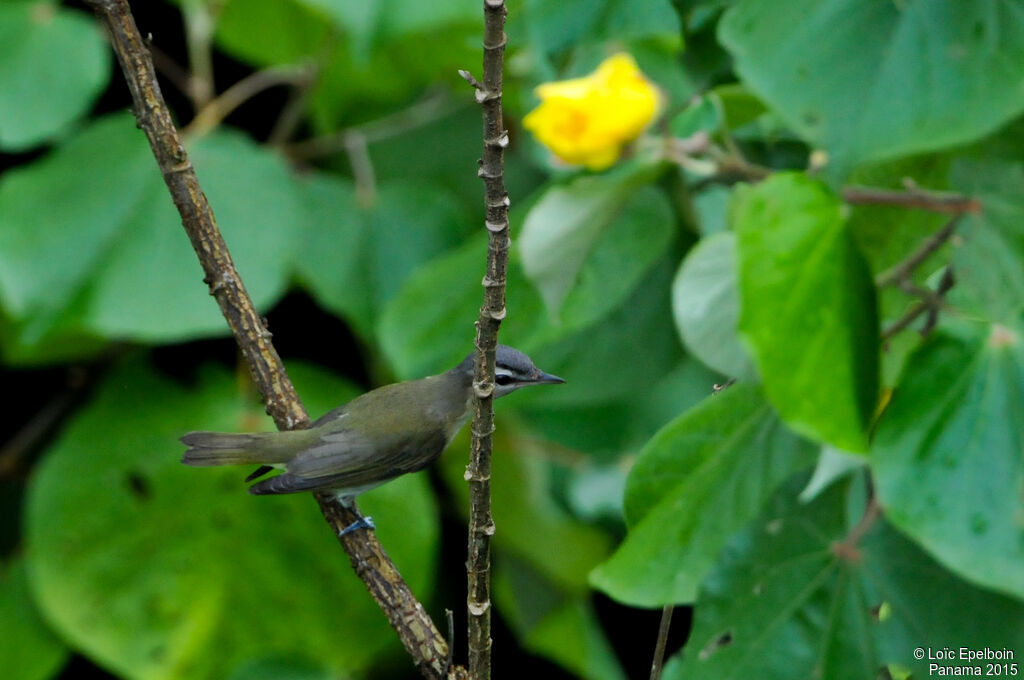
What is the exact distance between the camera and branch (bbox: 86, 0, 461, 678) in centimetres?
110

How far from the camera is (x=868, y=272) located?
1.01m

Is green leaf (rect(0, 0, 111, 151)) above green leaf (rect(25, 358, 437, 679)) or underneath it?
above

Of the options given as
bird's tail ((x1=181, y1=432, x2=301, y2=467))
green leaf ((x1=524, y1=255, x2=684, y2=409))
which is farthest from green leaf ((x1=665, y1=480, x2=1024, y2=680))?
green leaf ((x1=524, y1=255, x2=684, y2=409))

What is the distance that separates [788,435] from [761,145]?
61 cm

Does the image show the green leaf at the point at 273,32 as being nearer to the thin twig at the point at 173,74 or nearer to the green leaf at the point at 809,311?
the thin twig at the point at 173,74

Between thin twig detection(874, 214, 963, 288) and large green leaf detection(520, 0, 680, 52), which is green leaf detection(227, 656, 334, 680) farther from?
thin twig detection(874, 214, 963, 288)

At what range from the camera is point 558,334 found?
1470 mm

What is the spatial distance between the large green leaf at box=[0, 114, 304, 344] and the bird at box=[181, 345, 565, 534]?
0.50 m

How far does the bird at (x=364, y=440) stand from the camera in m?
1.43

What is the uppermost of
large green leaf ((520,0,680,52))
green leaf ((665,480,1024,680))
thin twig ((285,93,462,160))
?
large green leaf ((520,0,680,52))

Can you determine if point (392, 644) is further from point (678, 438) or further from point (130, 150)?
point (678, 438)

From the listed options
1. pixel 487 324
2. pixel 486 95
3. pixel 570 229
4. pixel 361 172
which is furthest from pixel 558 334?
pixel 361 172

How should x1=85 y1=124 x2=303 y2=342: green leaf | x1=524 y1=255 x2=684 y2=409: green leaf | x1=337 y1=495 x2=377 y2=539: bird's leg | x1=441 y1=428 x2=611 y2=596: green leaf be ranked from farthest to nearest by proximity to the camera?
1. x1=441 y1=428 x2=611 y2=596: green leaf
2. x1=85 y1=124 x2=303 y2=342: green leaf
3. x1=524 y1=255 x2=684 y2=409: green leaf
4. x1=337 y1=495 x2=377 y2=539: bird's leg

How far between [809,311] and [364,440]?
0.74 meters
